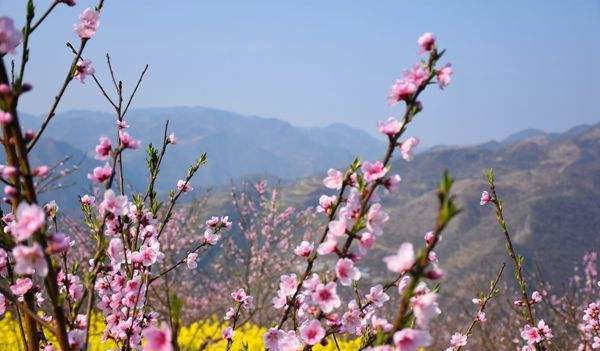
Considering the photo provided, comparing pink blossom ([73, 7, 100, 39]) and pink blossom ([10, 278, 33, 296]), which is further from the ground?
pink blossom ([73, 7, 100, 39])

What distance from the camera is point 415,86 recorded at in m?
2.08

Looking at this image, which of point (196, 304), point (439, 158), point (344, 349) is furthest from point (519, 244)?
point (439, 158)

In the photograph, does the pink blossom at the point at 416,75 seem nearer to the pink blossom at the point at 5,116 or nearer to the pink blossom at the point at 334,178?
the pink blossom at the point at 334,178

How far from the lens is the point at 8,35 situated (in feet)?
5.81

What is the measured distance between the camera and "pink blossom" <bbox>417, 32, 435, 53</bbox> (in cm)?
207

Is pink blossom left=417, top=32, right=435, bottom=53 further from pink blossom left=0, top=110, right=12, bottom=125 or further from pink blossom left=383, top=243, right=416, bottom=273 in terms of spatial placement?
pink blossom left=0, top=110, right=12, bottom=125

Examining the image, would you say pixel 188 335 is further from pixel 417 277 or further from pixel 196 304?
pixel 196 304

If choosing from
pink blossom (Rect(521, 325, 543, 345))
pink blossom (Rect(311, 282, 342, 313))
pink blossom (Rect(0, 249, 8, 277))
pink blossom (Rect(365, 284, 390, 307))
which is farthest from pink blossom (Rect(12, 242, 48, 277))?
pink blossom (Rect(521, 325, 543, 345))

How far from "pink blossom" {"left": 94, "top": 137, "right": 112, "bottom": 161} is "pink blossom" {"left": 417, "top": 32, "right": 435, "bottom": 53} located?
1.44 metres

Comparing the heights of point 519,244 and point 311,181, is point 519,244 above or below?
below

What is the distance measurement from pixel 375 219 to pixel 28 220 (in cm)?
123

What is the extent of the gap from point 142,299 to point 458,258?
67.0 meters

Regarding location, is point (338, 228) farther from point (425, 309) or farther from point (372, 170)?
point (425, 309)

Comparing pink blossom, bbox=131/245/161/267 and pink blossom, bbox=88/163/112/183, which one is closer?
pink blossom, bbox=88/163/112/183
